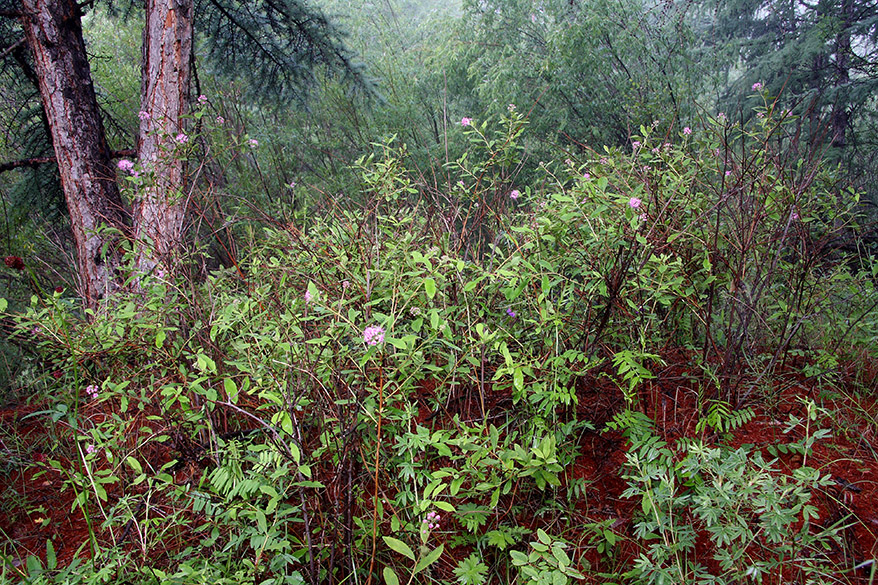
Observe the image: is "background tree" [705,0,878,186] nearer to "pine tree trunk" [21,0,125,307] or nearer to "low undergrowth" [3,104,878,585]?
"low undergrowth" [3,104,878,585]

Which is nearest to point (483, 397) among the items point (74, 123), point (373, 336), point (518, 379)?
point (518, 379)

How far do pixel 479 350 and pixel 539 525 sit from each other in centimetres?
64

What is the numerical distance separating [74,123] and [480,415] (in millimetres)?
3527

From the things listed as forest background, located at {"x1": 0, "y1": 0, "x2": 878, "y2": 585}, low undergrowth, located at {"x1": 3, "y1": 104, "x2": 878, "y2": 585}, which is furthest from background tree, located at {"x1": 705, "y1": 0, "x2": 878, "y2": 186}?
low undergrowth, located at {"x1": 3, "y1": 104, "x2": 878, "y2": 585}

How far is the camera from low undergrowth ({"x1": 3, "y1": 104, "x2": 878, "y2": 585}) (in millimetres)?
1368

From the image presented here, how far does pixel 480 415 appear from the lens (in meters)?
1.83

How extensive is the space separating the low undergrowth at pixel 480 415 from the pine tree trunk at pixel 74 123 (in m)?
1.40

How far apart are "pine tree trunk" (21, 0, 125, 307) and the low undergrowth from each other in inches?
55.2

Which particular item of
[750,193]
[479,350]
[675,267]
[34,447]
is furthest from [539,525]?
[34,447]

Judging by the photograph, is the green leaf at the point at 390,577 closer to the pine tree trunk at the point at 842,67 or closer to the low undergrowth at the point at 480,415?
the low undergrowth at the point at 480,415

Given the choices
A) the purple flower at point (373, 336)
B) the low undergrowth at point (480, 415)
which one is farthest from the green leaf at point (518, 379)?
the purple flower at point (373, 336)

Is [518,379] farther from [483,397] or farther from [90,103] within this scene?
[90,103]

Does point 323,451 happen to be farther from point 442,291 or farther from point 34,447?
point 34,447

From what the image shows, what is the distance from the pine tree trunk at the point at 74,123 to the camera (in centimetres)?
332
